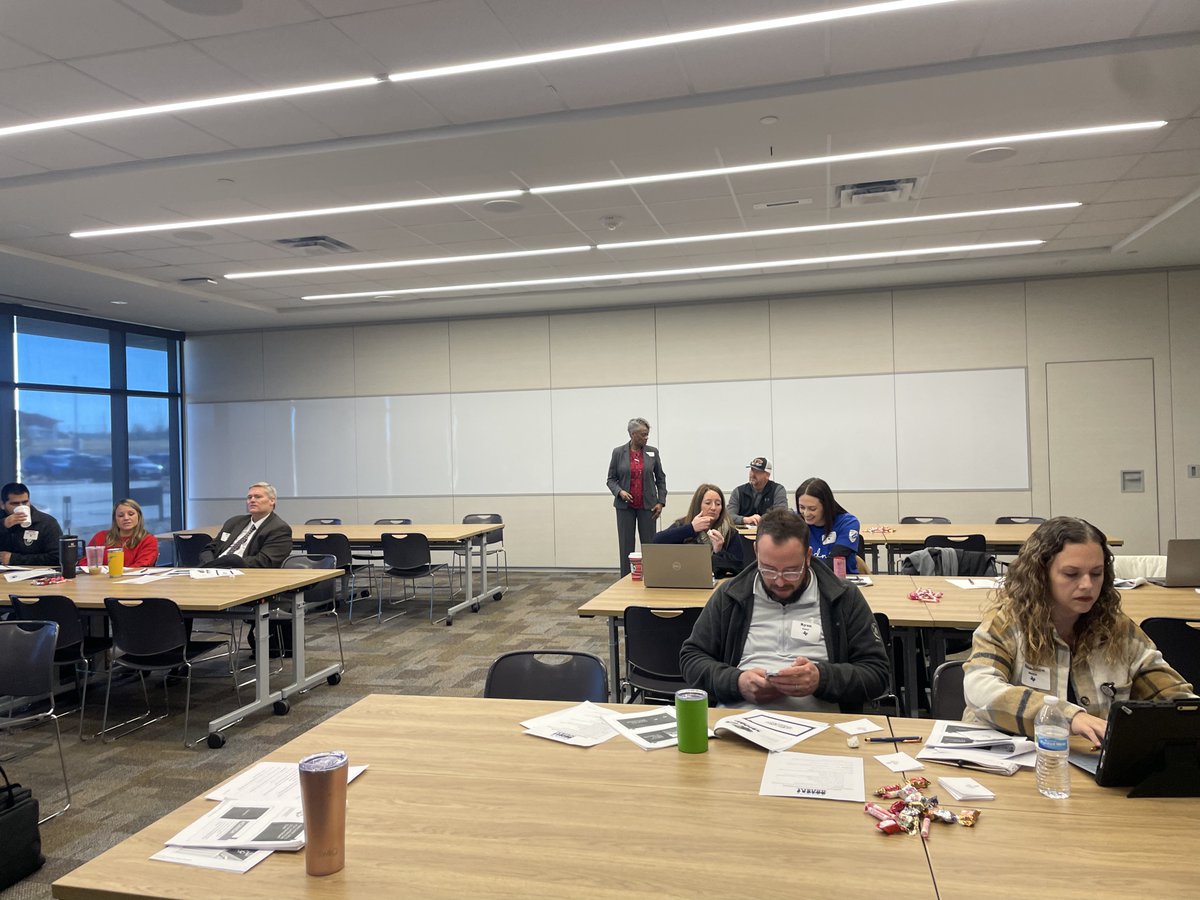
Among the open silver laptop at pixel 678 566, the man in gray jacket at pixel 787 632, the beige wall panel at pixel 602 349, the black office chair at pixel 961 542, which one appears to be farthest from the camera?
the beige wall panel at pixel 602 349

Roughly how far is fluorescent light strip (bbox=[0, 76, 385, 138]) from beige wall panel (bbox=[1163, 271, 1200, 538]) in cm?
863

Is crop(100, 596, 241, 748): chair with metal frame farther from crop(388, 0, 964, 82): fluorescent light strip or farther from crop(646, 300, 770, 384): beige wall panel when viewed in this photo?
crop(646, 300, 770, 384): beige wall panel

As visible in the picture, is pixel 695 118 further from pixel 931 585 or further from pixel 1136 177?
pixel 1136 177

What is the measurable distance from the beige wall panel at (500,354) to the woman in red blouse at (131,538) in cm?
506

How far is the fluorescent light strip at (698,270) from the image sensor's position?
765cm

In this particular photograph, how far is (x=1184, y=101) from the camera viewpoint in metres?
4.36

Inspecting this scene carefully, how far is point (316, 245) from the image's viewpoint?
699cm

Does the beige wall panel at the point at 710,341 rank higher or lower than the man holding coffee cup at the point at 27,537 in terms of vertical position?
higher

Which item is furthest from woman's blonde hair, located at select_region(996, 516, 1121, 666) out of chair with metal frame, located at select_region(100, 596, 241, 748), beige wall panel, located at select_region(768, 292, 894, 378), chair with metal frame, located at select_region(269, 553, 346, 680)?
beige wall panel, located at select_region(768, 292, 894, 378)

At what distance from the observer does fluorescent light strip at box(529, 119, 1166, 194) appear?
15.7 feet

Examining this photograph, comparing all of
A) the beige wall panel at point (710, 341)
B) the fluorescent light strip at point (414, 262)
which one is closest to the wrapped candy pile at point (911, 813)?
the fluorescent light strip at point (414, 262)

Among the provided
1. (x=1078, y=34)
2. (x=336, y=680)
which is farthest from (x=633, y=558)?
(x=1078, y=34)

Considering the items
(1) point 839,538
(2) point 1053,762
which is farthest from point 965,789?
(1) point 839,538

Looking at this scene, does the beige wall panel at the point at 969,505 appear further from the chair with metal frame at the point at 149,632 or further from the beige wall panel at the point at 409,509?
the chair with metal frame at the point at 149,632
